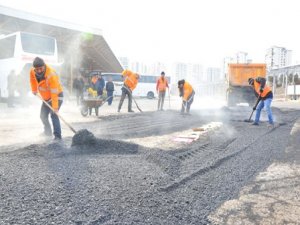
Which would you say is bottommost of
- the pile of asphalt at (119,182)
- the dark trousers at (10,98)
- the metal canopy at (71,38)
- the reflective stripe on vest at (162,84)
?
the pile of asphalt at (119,182)

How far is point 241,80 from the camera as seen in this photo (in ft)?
51.6

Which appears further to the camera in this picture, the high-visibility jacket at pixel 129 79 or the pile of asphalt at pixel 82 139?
the high-visibility jacket at pixel 129 79

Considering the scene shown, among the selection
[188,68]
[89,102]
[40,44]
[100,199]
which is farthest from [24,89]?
[188,68]

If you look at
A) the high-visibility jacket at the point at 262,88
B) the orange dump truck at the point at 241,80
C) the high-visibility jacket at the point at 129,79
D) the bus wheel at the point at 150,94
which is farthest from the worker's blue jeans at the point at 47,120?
the bus wheel at the point at 150,94

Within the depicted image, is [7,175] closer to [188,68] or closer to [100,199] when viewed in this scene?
[100,199]

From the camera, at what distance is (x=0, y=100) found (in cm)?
1374

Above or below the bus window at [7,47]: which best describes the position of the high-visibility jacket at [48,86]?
below

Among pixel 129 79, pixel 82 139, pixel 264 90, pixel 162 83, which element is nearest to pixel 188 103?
pixel 129 79

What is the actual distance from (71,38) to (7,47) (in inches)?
301

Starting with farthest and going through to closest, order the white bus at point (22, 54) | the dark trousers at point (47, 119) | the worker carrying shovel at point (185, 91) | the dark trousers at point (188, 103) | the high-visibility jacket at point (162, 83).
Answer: the high-visibility jacket at point (162, 83)
the white bus at point (22, 54)
the dark trousers at point (188, 103)
the worker carrying shovel at point (185, 91)
the dark trousers at point (47, 119)

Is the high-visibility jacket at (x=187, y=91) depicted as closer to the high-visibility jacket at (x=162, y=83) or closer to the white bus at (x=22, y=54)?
the high-visibility jacket at (x=162, y=83)

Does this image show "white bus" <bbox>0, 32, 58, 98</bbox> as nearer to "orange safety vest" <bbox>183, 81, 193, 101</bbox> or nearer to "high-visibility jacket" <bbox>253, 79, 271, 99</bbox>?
"orange safety vest" <bbox>183, 81, 193, 101</bbox>

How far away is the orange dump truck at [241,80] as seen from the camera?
15.6m

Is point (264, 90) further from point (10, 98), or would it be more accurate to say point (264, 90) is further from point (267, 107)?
point (10, 98)
